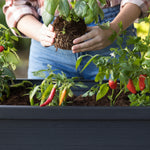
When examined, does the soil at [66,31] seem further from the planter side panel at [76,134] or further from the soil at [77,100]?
the planter side panel at [76,134]

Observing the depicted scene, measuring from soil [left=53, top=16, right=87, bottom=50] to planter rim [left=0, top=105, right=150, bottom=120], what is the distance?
43cm

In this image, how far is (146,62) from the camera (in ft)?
2.03

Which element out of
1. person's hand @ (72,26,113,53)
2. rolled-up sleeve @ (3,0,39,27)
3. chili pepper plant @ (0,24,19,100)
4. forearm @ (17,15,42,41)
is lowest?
chili pepper plant @ (0,24,19,100)

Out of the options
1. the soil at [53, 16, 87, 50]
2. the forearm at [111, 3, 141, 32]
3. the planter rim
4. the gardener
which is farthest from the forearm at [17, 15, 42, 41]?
the planter rim

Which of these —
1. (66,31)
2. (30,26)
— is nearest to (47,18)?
(66,31)

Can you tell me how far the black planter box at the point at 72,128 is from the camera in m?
0.54

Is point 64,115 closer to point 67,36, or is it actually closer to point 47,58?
point 67,36

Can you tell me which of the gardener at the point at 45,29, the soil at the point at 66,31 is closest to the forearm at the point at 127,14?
the gardener at the point at 45,29

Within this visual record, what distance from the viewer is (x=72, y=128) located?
1.80 ft

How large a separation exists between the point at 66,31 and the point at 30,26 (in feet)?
1.00

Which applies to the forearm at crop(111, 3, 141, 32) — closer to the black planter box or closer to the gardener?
the gardener

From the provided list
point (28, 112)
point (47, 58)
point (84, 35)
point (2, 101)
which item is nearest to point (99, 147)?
point (28, 112)

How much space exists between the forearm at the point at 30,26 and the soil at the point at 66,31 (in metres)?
0.24

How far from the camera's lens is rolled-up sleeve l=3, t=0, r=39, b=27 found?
1.21 metres
